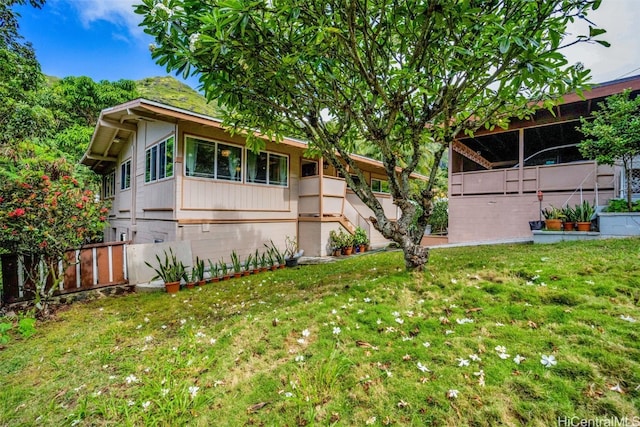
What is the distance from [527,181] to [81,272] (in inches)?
489

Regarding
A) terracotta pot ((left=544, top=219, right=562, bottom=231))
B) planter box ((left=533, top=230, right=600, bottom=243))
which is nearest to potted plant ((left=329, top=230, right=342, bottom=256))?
planter box ((left=533, top=230, right=600, bottom=243))

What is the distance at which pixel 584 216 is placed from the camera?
744 centimetres

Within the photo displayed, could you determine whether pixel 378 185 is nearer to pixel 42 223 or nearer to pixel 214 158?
pixel 214 158

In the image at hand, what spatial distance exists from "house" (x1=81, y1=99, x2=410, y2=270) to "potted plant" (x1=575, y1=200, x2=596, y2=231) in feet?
22.0

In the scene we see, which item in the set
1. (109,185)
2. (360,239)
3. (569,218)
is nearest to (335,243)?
(360,239)

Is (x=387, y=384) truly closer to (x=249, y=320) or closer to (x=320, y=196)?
(x=249, y=320)

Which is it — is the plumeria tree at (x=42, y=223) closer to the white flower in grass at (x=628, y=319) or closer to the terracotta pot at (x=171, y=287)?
the terracotta pot at (x=171, y=287)

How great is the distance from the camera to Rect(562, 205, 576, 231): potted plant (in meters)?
7.50

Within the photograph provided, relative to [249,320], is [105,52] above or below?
above

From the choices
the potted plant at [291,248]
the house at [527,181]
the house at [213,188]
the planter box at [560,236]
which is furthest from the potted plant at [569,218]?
the potted plant at [291,248]

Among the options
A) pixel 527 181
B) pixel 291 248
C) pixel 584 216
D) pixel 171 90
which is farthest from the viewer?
pixel 171 90

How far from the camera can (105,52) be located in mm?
21703

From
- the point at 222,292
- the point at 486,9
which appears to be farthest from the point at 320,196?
the point at 486,9

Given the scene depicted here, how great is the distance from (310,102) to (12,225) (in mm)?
5252
